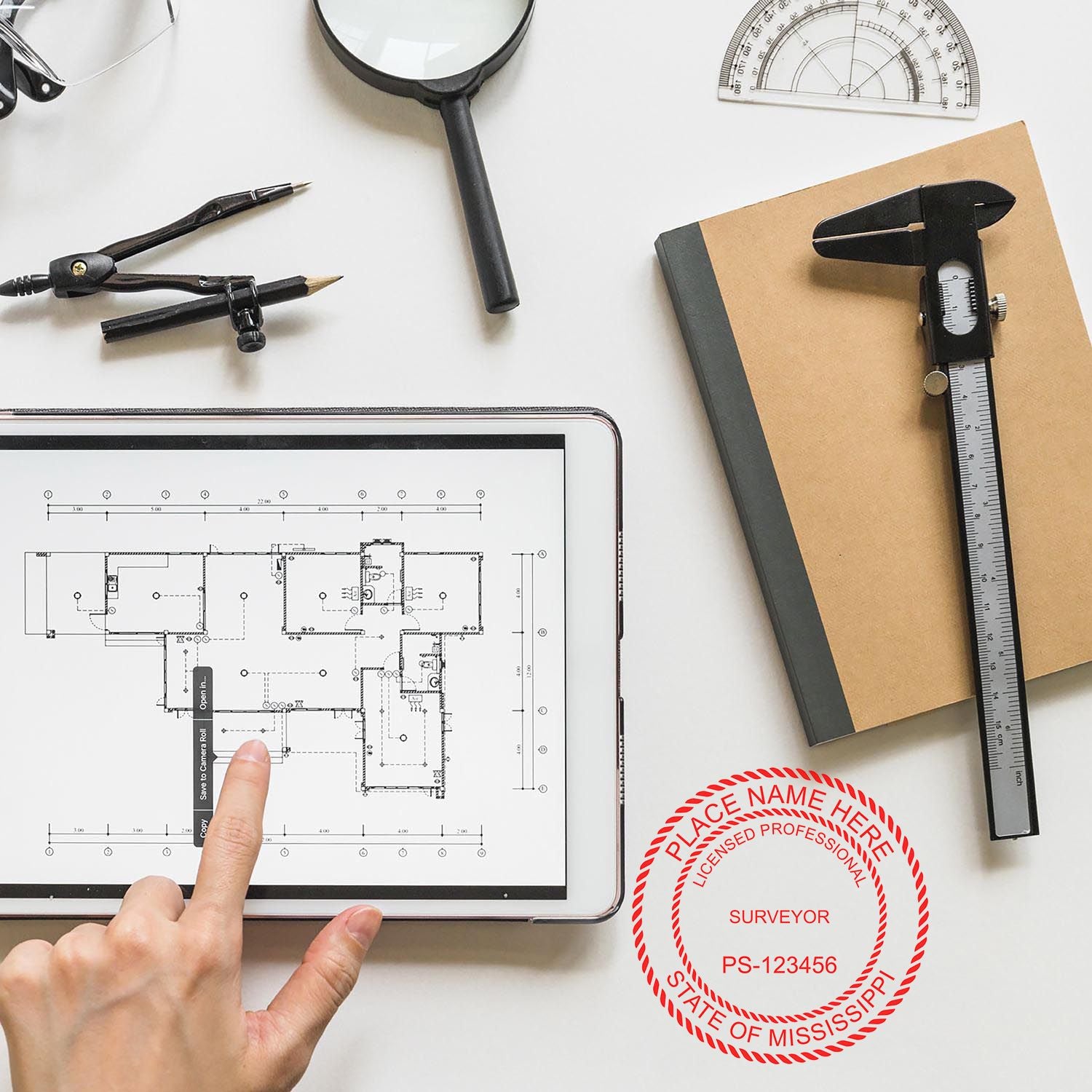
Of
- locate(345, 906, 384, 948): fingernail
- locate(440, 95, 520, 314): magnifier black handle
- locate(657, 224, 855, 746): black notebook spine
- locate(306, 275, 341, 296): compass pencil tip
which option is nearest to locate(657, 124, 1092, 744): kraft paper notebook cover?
locate(657, 224, 855, 746): black notebook spine

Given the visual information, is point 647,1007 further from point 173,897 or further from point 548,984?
point 173,897

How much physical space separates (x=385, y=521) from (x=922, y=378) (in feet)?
1.42

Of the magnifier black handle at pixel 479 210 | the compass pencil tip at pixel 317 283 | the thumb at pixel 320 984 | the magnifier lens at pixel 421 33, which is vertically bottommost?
the thumb at pixel 320 984

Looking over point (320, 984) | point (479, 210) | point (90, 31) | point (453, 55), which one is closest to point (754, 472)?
point (479, 210)

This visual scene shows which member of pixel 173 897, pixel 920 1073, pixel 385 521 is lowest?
pixel 920 1073

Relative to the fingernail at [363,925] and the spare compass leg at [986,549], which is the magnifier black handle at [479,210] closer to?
the spare compass leg at [986,549]

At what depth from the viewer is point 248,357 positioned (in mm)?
748

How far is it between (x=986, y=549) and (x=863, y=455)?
12 cm

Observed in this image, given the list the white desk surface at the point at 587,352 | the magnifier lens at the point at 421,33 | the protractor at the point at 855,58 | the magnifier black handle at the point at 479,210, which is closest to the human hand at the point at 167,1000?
the white desk surface at the point at 587,352

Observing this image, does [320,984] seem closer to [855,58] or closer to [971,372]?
[971,372]

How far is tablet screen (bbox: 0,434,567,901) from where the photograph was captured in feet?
2.31

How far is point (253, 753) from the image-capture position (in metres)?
0.69

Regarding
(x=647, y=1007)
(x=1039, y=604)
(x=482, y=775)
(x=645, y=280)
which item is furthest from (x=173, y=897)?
(x=1039, y=604)

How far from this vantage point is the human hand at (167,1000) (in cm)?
62
